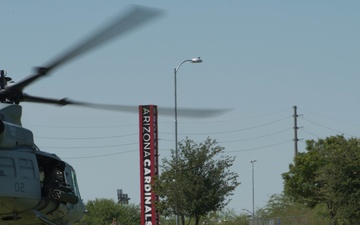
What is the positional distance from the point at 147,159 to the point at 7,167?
4210 centimetres

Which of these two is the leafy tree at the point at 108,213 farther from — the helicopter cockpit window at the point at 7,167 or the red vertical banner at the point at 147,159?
the helicopter cockpit window at the point at 7,167

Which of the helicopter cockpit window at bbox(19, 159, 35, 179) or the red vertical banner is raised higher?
the red vertical banner

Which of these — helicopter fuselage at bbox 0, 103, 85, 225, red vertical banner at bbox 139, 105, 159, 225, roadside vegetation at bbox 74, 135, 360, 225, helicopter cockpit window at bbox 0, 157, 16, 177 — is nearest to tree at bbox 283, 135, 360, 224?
roadside vegetation at bbox 74, 135, 360, 225

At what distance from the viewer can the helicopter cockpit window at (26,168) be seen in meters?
22.8

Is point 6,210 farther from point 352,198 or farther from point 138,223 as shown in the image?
point 138,223

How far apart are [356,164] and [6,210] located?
3413 centimetres

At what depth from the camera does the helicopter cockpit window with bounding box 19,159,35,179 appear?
897 inches

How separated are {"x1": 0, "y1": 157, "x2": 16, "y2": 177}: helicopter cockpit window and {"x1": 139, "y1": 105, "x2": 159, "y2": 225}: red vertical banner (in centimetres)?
3996

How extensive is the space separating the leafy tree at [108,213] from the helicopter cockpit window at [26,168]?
193 feet

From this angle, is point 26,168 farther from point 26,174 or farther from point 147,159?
point 147,159

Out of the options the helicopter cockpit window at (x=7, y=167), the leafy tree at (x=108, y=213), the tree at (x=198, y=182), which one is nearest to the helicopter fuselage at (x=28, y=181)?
the helicopter cockpit window at (x=7, y=167)

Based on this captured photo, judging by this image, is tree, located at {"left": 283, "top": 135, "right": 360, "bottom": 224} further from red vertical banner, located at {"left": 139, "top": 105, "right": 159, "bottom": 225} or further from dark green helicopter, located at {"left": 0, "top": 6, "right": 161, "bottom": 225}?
dark green helicopter, located at {"left": 0, "top": 6, "right": 161, "bottom": 225}

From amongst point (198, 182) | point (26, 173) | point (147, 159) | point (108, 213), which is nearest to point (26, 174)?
point (26, 173)

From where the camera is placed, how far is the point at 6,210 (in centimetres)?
2292
